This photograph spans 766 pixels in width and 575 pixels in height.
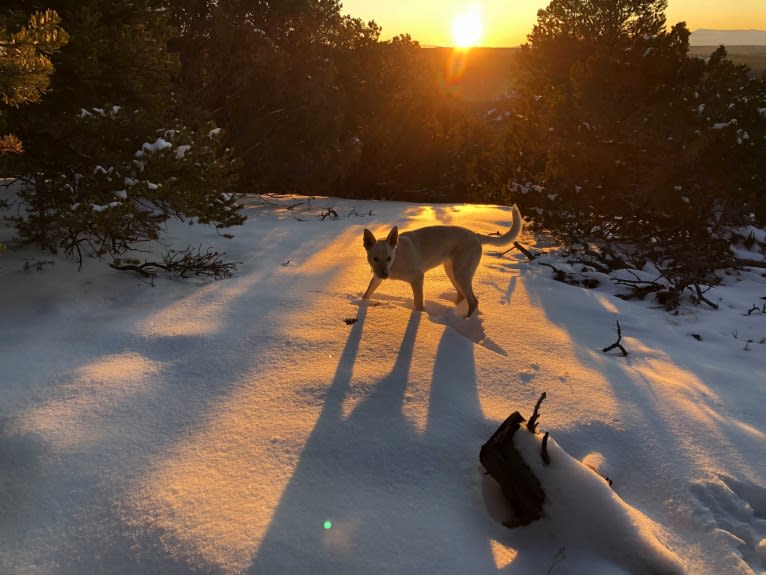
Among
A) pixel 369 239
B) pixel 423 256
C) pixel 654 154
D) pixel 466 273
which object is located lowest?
pixel 466 273

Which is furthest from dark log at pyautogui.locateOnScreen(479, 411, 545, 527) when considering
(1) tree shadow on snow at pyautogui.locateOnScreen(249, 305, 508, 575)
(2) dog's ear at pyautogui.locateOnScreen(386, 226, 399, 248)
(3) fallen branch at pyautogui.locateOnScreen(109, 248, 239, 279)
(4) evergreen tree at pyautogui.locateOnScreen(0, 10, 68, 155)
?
(3) fallen branch at pyautogui.locateOnScreen(109, 248, 239, 279)

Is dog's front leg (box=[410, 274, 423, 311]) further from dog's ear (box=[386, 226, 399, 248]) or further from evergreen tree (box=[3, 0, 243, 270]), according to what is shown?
evergreen tree (box=[3, 0, 243, 270])

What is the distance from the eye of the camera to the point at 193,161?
441 centimetres

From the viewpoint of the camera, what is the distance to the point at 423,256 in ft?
16.0

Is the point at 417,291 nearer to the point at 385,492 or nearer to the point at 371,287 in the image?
the point at 371,287

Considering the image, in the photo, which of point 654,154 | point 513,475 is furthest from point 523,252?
point 513,475

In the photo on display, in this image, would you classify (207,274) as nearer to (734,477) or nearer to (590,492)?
(590,492)

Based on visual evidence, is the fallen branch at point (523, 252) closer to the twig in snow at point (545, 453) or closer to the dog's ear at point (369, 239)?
the dog's ear at point (369, 239)

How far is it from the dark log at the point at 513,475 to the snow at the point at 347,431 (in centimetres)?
5

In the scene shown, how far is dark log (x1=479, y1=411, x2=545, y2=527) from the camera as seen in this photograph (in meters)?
2.13

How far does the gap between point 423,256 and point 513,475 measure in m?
2.95

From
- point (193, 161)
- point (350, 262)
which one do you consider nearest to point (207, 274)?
point (193, 161)

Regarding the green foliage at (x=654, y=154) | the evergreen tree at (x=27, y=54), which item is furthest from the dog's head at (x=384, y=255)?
the green foliage at (x=654, y=154)

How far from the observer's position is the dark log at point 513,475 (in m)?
2.13
